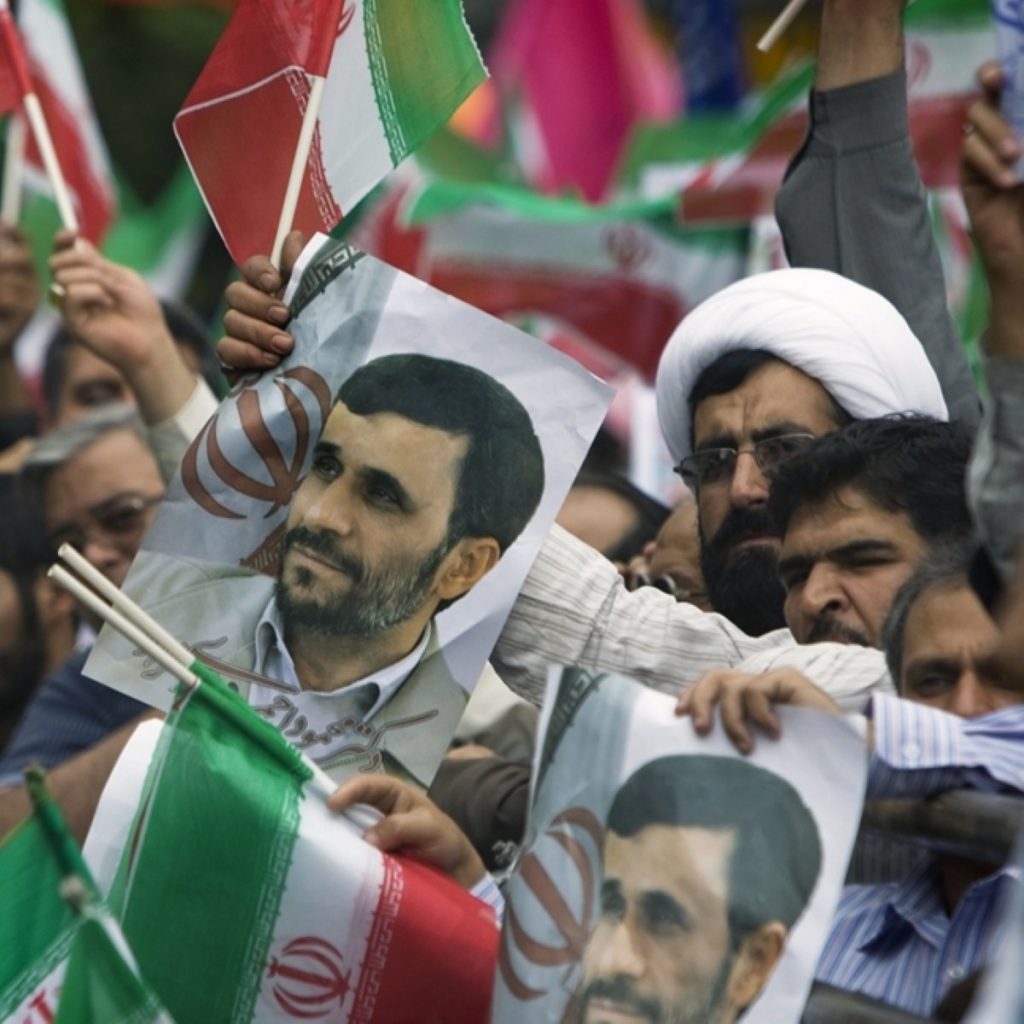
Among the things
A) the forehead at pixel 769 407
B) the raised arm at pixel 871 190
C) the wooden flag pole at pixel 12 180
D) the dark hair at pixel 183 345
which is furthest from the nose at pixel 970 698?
the wooden flag pole at pixel 12 180

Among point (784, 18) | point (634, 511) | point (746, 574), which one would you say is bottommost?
point (634, 511)

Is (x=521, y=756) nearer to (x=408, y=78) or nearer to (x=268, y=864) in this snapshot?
(x=408, y=78)

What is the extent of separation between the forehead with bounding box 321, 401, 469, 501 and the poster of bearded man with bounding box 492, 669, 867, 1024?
0.59 meters

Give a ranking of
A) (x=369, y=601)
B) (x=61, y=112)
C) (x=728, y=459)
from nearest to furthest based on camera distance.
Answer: (x=369, y=601), (x=728, y=459), (x=61, y=112)

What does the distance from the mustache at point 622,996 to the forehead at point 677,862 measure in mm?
A: 81

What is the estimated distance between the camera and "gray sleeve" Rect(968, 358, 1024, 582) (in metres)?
2.17

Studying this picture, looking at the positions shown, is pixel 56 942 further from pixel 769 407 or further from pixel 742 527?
pixel 769 407

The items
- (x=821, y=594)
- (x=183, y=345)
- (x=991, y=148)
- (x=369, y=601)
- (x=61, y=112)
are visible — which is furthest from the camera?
(x=61, y=112)

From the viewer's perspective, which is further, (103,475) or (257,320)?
(103,475)

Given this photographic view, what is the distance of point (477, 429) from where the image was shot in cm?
289

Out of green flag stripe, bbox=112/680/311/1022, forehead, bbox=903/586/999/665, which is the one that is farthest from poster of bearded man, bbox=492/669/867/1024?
forehead, bbox=903/586/999/665

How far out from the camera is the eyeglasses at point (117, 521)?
4570mm

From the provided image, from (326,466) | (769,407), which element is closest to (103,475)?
(769,407)

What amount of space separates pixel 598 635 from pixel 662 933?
88 centimetres
